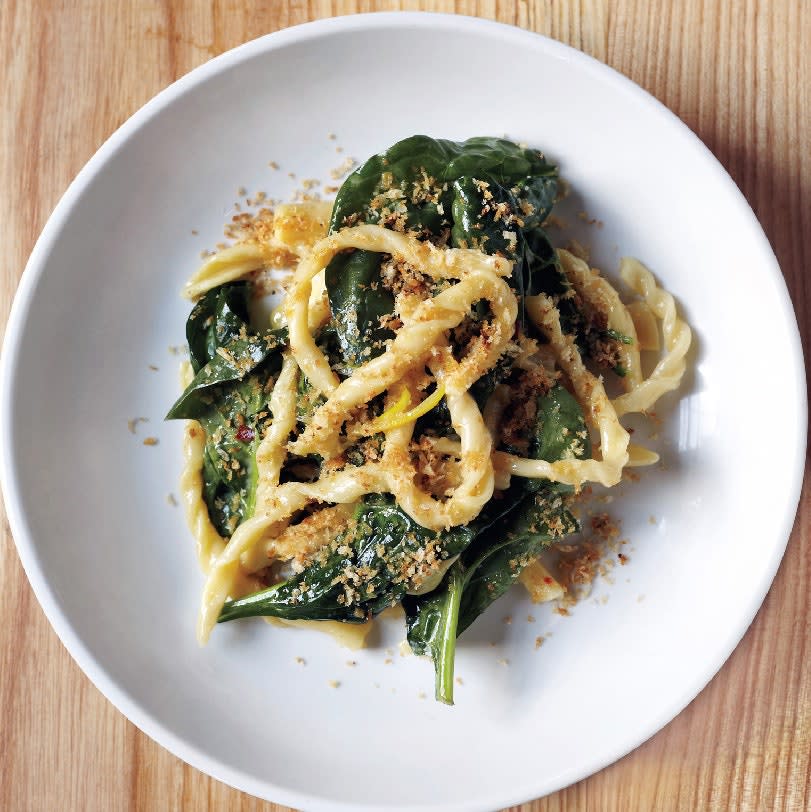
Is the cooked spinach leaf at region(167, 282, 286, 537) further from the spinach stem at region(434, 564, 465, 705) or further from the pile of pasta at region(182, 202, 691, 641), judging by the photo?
the spinach stem at region(434, 564, 465, 705)

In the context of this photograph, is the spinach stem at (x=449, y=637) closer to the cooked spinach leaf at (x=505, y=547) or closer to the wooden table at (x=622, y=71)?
the cooked spinach leaf at (x=505, y=547)

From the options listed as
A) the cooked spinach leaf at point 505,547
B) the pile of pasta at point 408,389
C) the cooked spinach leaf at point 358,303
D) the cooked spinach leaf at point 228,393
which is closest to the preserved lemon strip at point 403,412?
the pile of pasta at point 408,389

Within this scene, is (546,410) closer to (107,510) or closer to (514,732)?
(514,732)

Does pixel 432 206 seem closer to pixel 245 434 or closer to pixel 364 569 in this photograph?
pixel 245 434

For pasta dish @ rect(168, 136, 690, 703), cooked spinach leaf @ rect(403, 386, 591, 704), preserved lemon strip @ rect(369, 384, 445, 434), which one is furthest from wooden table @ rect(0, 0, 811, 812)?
preserved lemon strip @ rect(369, 384, 445, 434)

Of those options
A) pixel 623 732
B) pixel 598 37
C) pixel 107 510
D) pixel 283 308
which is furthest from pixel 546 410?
pixel 107 510

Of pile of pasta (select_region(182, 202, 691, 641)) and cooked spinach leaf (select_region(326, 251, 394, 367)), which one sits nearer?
pile of pasta (select_region(182, 202, 691, 641))

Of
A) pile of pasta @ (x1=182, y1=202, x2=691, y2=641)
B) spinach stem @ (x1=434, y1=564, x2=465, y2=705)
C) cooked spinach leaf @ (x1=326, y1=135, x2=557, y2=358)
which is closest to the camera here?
pile of pasta @ (x1=182, y1=202, x2=691, y2=641)
